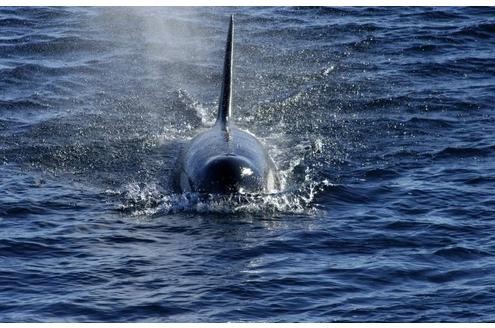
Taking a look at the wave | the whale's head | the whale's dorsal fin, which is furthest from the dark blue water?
the whale's dorsal fin

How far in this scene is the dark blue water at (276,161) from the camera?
19.9m

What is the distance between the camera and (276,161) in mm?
28562

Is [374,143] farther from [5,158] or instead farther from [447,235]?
[5,158]

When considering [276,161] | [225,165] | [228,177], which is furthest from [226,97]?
[228,177]

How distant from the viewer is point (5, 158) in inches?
1139

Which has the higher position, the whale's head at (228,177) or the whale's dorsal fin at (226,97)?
the whale's dorsal fin at (226,97)

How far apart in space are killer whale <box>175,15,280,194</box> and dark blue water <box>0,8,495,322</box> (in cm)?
39

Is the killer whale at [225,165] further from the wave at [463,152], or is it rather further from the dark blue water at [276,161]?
the wave at [463,152]

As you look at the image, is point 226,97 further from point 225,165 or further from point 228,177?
point 228,177

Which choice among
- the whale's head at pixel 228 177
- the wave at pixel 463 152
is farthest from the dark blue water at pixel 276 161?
the whale's head at pixel 228 177

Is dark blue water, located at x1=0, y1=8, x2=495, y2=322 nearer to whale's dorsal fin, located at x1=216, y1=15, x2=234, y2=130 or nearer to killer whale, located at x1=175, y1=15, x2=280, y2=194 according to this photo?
killer whale, located at x1=175, y1=15, x2=280, y2=194

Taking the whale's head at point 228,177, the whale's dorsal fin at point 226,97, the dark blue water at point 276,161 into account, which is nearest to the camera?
the dark blue water at point 276,161

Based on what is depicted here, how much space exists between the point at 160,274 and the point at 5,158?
980cm

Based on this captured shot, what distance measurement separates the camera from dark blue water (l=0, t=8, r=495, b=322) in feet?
65.4
